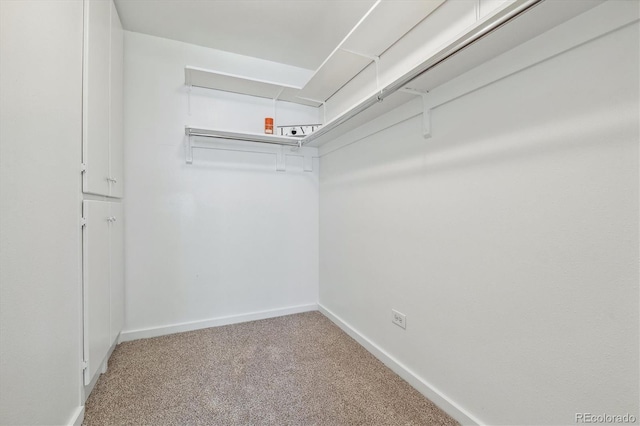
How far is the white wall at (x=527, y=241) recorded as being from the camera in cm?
89

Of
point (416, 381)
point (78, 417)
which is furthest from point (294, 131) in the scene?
point (78, 417)

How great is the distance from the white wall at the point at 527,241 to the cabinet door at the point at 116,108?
1992 millimetres

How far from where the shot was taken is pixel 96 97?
1.55 m

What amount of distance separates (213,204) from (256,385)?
5.22 feet

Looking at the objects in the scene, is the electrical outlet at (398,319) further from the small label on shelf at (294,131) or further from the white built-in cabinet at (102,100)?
the white built-in cabinet at (102,100)

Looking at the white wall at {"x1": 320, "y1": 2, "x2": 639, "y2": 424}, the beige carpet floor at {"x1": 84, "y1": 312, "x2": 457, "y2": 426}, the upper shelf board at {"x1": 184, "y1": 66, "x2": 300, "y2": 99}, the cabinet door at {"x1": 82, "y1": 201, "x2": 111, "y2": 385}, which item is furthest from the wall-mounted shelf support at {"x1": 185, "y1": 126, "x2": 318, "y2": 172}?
the beige carpet floor at {"x1": 84, "y1": 312, "x2": 457, "y2": 426}

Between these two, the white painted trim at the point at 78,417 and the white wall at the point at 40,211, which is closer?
the white wall at the point at 40,211

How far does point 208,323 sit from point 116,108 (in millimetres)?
1964

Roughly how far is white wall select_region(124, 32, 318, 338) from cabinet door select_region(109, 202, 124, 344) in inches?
5.1

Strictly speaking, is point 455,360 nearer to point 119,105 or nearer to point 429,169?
point 429,169

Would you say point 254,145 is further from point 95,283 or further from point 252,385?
point 252,385

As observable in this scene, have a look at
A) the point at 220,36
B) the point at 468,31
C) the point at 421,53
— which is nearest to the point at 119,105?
the point at 220,36

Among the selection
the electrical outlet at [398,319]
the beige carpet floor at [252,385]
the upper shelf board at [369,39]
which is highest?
the upper shelf board at [369,39]

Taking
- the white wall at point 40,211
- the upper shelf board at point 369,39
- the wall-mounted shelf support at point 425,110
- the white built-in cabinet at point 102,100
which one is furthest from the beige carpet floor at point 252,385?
the upper shelf board at point 369,39
